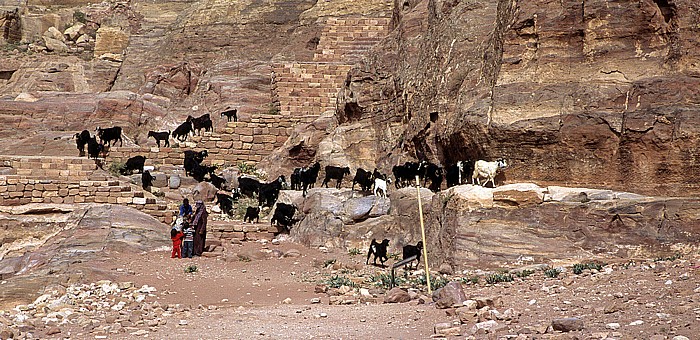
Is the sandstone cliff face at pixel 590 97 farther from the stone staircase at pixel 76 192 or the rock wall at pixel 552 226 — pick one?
the stone staircase at pixel 76 192

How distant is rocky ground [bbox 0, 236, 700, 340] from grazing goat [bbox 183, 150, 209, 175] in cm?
1104

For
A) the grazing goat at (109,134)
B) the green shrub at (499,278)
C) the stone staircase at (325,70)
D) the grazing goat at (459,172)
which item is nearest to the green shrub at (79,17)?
the stone staircase at (325,70)

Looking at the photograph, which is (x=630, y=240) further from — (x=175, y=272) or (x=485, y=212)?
(x=175, y=272)

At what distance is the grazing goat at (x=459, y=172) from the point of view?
17.5 metres

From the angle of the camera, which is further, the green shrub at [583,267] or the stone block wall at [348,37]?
the stone block wall at [348,37]

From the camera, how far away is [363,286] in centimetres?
1456

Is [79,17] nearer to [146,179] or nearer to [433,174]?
[146,179]

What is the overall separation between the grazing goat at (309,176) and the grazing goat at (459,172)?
5.01 m

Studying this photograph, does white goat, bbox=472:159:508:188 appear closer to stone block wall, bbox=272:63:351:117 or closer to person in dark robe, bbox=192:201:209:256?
person in dark robe, bbox=192:201:209:256

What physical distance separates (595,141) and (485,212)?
2.12 meters

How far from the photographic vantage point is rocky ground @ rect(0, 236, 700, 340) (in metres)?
9.41

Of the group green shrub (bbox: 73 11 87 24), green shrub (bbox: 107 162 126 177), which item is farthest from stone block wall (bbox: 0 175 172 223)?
green shrub (bbox: 73 11 87 24)

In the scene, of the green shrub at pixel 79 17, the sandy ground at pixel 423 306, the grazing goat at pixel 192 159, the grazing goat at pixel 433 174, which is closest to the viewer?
the sandy ground at pixel 423 306

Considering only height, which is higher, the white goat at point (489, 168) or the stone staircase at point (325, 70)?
the stone staircase at point (325, 70)
